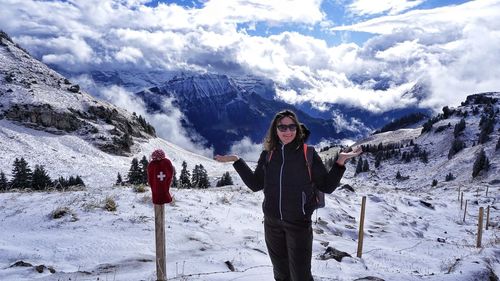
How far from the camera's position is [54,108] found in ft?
433

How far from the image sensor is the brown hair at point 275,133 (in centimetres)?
605

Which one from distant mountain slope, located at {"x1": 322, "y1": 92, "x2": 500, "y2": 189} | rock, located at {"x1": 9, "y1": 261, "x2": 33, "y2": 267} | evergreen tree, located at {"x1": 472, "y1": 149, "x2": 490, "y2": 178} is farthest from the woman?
evergreen tree, located at {"x1": 472, "y1": 149, "x2": 490, "y2": 178}

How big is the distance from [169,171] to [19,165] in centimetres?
6175

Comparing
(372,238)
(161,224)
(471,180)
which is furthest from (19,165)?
(471,180)

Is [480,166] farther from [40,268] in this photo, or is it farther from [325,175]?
[40,268]

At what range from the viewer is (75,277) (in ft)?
25.0

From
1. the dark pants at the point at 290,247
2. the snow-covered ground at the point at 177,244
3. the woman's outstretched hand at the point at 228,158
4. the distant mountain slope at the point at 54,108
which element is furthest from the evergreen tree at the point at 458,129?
the dark pants at the point at 290,247

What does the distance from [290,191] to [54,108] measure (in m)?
141

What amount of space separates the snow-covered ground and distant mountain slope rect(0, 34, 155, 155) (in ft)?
375

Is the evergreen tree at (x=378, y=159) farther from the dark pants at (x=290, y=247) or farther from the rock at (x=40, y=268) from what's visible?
the dark pants at (x=290, y=247)

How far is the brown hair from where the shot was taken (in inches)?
238

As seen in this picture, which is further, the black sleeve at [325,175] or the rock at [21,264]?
the rock at [21,264]

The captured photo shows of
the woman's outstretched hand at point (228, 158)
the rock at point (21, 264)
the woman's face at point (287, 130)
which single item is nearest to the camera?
the woman's face at point (287, 130)

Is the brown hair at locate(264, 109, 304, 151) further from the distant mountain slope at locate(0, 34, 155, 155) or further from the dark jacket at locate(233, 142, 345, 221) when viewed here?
the distant mountain slope at locate(0, 34, 155, 155)
